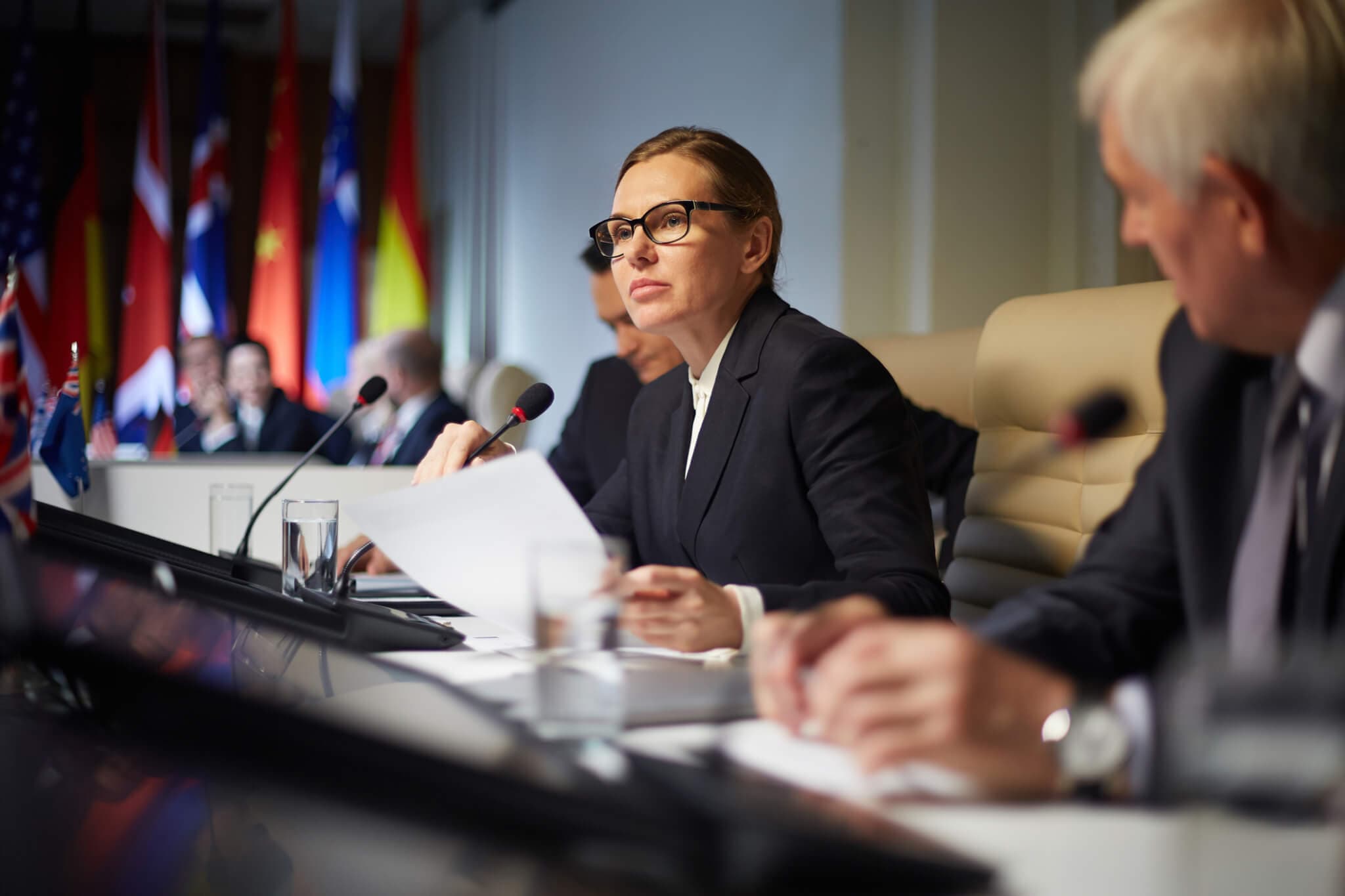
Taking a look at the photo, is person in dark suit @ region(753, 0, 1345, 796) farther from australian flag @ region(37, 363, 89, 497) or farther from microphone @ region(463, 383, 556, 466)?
australian flag @ region(37, 363, 89, 497)

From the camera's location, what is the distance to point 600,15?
5910mm

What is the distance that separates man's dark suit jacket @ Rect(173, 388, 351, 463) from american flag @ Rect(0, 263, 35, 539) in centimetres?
349

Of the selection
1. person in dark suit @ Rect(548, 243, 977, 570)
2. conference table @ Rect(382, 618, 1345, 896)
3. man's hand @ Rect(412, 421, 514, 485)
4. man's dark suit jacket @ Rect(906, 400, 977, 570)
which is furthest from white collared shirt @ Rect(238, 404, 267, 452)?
conference table @ Rect(382, 618, 1345, 896)

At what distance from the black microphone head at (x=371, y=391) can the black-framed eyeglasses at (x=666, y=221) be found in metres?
0.47

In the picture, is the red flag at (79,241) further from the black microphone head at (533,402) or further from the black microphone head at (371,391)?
the black microphone head at (533,402)

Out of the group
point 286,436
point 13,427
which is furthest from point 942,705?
point 286,436

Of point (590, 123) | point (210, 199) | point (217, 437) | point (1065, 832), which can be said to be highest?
point (590, 123)

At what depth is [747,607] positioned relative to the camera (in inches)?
40.4

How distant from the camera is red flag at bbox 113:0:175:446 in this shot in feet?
18.6

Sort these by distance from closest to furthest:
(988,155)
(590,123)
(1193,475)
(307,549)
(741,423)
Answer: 1. (1193,475)
2. (307,549)
3. (741,423)
4. (988,155)
5. (590,123)

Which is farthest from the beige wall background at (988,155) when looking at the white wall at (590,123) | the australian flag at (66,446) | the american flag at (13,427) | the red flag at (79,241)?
the red flag at (79,241)

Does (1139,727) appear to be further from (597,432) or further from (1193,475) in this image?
(597,432)

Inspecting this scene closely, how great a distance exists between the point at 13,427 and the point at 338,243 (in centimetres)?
584

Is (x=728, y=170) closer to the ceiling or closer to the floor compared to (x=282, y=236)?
closer to the floor
